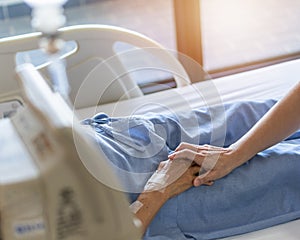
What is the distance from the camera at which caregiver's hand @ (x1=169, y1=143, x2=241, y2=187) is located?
152cm

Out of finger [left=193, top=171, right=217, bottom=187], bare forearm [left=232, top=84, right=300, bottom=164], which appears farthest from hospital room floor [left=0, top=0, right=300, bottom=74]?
finger [left=193, top=171, right=217, bottom=187]

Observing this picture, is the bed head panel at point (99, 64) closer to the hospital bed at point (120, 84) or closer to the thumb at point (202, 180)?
the hospital bed at point (120, 84)

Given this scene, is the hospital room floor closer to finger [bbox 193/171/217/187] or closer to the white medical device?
finger [bbox 193/171/217/187]

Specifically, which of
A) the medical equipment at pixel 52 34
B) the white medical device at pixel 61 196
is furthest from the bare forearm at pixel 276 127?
the white medical device at pixel 61 196

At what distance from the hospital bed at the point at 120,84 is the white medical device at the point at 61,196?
1100 mm

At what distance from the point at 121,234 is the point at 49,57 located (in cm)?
149

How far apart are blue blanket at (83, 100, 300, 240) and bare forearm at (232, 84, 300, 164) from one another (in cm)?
3

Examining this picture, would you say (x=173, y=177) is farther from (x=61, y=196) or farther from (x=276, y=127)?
(x=61, y=196)

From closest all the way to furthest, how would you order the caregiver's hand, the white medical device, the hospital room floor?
the white medical device, the caregiver's hand, the hospital room floor

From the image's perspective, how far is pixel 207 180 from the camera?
1.51 metres

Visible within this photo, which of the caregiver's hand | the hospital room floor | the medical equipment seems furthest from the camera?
the hospital room floor

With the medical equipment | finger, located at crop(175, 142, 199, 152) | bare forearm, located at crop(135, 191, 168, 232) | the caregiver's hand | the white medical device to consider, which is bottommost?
bare forearm, located at crop(135, 191, 168, 232)

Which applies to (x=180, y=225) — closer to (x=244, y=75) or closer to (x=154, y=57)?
(x=154, y=57)

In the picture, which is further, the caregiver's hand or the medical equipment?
the medical equipment
